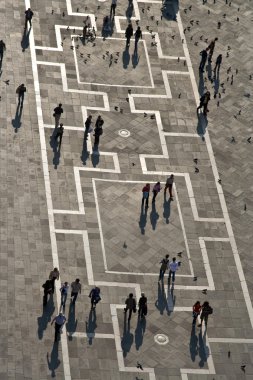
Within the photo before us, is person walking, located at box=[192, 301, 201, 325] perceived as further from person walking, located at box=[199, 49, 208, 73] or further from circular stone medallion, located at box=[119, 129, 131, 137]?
person walking, located at box=[199, 49, 208, 73]

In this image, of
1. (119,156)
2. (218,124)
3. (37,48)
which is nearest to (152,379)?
(119,156)

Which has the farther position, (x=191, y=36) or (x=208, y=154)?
(x=191, y=36)

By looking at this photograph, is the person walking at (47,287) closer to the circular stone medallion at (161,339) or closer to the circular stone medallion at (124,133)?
the circular stone medallion at (161,339)

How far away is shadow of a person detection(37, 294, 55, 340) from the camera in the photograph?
77.9 meters

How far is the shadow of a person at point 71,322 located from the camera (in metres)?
78.4

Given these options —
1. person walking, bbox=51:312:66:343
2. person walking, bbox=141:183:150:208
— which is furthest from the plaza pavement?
person walking, bbox=141:183:150:208

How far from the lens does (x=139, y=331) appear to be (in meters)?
79.5

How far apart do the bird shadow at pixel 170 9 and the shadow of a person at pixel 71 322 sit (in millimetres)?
36297

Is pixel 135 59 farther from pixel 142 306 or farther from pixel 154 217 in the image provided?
pixel 142 306

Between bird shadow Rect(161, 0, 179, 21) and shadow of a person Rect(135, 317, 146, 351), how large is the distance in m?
36.1

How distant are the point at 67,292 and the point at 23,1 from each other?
113 feet

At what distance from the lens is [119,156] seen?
302 ft

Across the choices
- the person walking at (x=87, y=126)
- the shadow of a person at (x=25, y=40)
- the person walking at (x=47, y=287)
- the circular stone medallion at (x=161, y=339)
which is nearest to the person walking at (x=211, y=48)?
the shadow of a person at (x=25, y=40)

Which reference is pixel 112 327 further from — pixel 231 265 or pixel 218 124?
pixel 218 124
